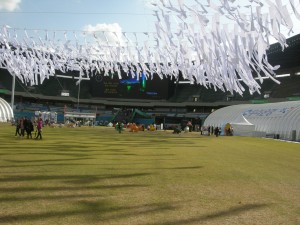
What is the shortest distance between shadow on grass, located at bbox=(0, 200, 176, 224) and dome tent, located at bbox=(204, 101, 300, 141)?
3551 cm

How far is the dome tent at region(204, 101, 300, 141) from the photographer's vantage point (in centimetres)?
4059

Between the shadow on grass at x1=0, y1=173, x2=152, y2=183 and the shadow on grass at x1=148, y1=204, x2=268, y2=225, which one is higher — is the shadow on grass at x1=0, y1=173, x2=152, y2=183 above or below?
above

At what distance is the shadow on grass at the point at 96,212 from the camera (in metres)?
6.09

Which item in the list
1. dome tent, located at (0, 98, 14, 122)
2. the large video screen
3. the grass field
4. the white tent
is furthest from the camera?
the large video screen

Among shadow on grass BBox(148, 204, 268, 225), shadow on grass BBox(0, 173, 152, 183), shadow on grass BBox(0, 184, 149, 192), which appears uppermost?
shadow on grass BBox(0, 173, 152, 183)

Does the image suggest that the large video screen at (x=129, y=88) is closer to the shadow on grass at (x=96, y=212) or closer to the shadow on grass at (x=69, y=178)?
the shadow on grass at (x=69, y=178)

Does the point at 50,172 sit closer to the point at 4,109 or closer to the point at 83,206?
the point at 83,206

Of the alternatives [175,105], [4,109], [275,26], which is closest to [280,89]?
[175,105]

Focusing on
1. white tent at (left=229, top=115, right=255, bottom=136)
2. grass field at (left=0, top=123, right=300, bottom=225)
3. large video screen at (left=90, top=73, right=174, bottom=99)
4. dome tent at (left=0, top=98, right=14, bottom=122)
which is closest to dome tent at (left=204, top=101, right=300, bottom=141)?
white tent at (left=229, top=115, right=255, bottom=136)

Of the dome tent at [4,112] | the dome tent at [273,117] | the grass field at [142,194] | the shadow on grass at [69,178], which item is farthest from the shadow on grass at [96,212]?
the dome tent at [4,112]

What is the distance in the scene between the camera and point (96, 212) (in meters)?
6.59

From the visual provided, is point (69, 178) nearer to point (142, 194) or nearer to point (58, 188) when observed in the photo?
point (58, 188)

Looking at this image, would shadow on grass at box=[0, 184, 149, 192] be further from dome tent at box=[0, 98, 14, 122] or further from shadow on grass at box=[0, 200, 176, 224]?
dome tent at box=[0, 98, 14, 122]

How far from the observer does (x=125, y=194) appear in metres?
8.21
